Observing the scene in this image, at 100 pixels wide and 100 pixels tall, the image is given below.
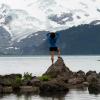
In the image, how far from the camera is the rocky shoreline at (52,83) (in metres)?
37.8

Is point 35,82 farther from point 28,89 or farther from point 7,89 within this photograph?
point 7,89

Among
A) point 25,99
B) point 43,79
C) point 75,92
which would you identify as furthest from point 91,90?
point 25,99

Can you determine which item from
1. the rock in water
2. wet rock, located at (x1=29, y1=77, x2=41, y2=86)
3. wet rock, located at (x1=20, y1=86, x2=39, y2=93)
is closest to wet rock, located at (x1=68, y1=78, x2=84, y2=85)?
the rock in water

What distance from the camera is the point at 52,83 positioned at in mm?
37750

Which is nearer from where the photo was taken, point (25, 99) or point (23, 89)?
point (25, 99)

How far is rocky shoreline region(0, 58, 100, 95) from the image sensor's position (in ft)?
124

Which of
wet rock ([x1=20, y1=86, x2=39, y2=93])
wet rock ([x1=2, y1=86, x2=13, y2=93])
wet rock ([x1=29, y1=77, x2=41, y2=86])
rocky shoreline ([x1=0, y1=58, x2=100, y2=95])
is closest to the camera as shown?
rocky shoreline ([x1=0, y1=58, x2=100, y2=95])

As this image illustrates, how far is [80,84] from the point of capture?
1674 inches

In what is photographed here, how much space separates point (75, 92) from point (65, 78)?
17.4 feet

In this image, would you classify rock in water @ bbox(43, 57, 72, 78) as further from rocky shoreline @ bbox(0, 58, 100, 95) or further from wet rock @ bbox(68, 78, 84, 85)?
wet rock @ bbox(68, 78, 84, 85)

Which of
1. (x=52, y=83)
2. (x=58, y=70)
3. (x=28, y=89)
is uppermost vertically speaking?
(x=58, y=70)

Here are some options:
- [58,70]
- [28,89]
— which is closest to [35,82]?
[28,89]

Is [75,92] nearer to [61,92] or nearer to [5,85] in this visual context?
[61,92]

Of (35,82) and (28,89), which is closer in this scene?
(28,89)
